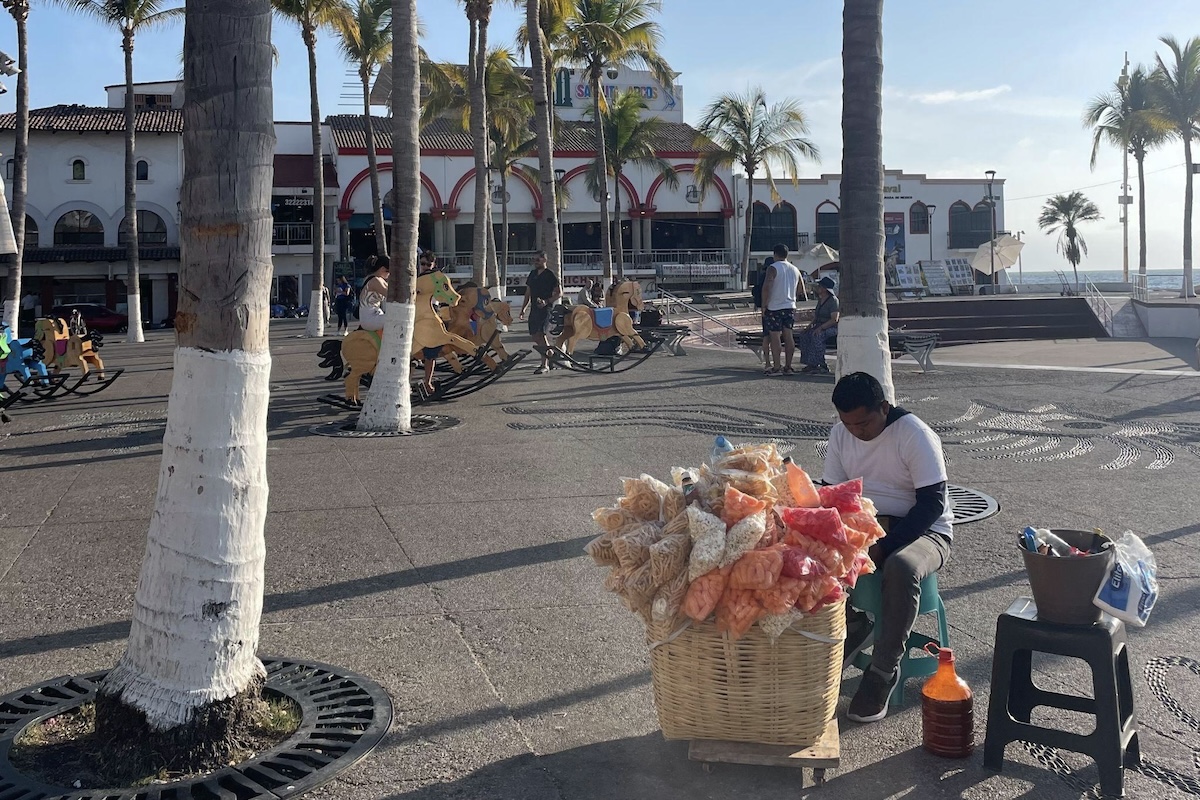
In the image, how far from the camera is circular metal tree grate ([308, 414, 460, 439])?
1080cm

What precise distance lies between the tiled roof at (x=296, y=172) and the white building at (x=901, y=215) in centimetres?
2043

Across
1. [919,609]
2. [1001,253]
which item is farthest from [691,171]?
[919,609]

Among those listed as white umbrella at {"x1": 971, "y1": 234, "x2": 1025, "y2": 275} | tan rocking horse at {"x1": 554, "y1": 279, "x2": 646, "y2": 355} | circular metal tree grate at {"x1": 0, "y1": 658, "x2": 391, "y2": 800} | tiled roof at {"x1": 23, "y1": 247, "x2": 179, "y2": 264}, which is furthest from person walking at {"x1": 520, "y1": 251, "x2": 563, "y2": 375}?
tiled roof at {"x1": 23, "y1": 247, "x2": 179, "y2": 264}

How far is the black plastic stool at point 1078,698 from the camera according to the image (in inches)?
139

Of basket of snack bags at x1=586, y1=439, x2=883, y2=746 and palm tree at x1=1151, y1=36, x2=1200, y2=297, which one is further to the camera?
palm tree at x1=1151, y1=36, x2=1200, y2=297

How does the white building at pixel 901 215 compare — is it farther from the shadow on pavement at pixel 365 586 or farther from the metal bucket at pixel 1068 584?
the metal bucket at pixel 1068 584

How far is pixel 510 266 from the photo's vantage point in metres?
51.9

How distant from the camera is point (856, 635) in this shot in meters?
4.29

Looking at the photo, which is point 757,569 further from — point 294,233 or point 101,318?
point 294,233

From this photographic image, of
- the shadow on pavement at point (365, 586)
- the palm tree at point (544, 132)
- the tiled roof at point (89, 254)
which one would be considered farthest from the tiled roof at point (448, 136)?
the shadow on pavement at point (365, 586)

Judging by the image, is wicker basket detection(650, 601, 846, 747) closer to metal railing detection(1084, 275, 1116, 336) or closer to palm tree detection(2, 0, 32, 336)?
palm tree detection(2, 0, 32, 336)

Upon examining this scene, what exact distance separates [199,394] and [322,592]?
6.84ft

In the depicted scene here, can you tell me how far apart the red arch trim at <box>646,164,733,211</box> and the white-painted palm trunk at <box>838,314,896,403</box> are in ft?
151

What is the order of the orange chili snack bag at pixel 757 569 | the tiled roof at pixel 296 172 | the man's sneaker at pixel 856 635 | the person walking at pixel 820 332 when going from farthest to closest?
the tiled roof at pixel 296 172
the person walking at pixel 820 332
the man's sneaker at pixel 856 635
the orange chili snack bag at pixel 757 569
